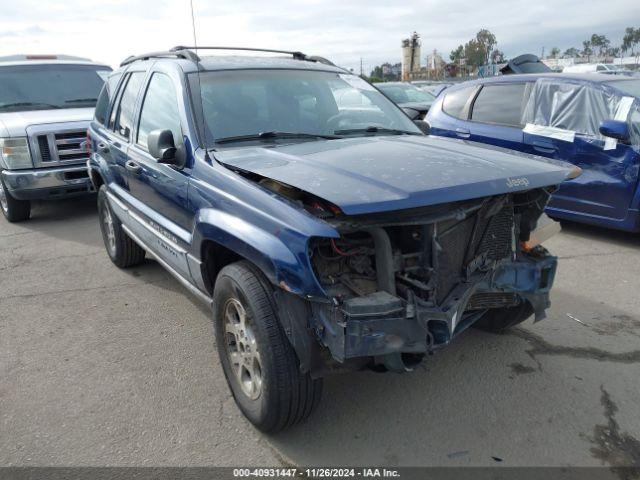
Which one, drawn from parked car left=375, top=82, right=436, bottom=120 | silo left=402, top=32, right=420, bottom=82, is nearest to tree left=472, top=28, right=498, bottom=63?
silo left=402, top=32, right=420, bottom=82

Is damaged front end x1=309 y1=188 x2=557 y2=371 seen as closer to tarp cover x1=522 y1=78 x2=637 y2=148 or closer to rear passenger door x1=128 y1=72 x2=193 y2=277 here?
rear passenger door x1=128 y1=72 x2=193 y2=277

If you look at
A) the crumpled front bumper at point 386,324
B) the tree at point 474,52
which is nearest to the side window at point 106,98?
the crumpled front bumper at point 386,324

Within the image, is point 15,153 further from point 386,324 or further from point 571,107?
point 571,107

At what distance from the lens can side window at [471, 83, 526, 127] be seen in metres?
6.60

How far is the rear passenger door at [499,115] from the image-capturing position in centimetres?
645

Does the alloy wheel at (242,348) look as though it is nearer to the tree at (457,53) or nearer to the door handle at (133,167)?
the door handle at (133,167)

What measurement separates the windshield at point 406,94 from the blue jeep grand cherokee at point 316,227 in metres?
11.0

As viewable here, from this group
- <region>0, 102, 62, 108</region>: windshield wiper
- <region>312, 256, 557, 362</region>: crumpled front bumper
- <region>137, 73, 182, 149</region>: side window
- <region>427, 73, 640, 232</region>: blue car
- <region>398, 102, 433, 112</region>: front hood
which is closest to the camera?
<region>312, 256, 557, 362</region>: crumpled front bumper

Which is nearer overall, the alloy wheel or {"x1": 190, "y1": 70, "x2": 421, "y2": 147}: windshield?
the alloy wheel

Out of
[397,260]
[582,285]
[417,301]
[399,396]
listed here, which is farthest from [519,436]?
[582,285]

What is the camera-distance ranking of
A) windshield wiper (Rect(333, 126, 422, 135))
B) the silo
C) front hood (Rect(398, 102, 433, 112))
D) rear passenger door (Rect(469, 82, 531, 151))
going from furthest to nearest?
the silo
front hood (Rect(398, 102, 433, 112))
rear passenger door (Rect(469, 82, 531, 151))
windshield wiper (Rect(333, 126, 422, 135))

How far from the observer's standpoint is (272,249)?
2529 mm

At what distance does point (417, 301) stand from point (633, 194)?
13.1 feet

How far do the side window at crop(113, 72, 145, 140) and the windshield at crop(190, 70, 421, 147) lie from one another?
1.02 metres
